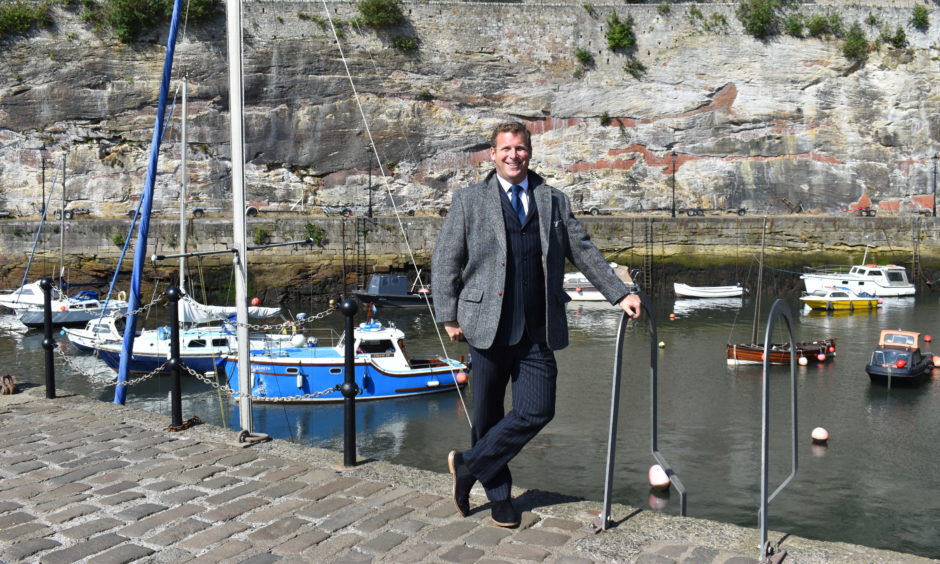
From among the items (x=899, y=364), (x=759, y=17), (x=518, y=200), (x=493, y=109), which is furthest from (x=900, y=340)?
(x=759, y=17)

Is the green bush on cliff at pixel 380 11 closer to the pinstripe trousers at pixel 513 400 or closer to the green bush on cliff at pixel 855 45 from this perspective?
the green bush on cliff at pixel 855 45

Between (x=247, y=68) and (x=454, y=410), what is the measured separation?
2398 cm

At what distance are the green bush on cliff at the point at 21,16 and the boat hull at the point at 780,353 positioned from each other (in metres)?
30.1

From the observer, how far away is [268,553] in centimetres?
357

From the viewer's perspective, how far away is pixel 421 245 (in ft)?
101

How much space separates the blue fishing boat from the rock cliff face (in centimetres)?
1993

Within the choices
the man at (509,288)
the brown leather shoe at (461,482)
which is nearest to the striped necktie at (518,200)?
the man at (509,288)

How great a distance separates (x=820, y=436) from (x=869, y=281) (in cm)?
2040

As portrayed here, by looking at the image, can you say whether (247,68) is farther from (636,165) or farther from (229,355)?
(229,355)

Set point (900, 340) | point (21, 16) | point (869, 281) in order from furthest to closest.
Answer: point (21, 16)
point (869, 281)
point (900, 340)

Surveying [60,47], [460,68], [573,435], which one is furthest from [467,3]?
[573,435]

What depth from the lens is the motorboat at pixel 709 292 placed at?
3056 centimetres

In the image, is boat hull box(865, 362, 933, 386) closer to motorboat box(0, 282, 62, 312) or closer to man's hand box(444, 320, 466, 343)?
man's hand box(444, 320, 466, 343)

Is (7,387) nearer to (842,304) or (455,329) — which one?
(455,329)
